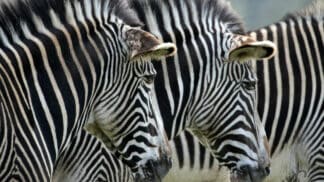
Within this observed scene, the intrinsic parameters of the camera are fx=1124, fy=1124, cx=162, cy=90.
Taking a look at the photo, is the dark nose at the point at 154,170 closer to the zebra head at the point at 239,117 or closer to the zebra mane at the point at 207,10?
the zebra head at the point at 239,117

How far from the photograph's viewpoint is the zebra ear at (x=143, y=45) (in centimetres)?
864

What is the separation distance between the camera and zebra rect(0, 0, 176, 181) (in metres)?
8.02


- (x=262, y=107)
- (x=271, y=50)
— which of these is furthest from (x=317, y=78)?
(x=271, y=50)

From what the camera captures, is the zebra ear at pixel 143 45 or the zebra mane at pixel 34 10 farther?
the zebra ear at pixel 143 45

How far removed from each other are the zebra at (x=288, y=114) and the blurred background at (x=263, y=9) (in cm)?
2444

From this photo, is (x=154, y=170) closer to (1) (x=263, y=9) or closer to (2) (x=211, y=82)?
(2) (x=211, y=82)

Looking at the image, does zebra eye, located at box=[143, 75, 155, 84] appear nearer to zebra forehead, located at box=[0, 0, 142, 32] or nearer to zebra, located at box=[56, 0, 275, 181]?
zebra forehead, located at box=[0, 0, 142, 32]

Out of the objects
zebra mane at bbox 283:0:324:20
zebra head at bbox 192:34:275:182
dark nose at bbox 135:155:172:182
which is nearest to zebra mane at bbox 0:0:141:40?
dark nose at bbox 135:155:172:182

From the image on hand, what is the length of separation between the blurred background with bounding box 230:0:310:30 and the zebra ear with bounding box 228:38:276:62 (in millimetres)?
25947

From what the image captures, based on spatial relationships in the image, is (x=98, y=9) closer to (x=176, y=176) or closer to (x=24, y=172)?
(x=24, y=172)

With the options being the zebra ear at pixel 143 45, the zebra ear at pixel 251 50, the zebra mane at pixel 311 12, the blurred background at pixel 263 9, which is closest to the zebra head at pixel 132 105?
the zebra ear at pixel 143 45

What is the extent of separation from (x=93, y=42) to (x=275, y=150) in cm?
321

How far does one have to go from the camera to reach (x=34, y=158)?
8047mm

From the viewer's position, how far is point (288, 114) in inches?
439
